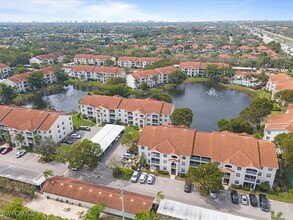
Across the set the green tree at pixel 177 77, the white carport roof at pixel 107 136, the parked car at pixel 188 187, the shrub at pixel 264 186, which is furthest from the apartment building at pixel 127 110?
the green tree at pixel 177 77

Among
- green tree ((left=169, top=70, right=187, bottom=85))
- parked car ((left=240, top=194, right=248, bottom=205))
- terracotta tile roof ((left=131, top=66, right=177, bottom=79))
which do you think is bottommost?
parked car ((left=240, top=194, right=248, bottom=205))

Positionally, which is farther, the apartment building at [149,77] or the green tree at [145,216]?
the apartment building at [149,77]

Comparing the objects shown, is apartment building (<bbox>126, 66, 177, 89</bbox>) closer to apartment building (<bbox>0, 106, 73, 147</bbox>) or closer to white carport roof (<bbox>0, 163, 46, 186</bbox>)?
apartment building (<bbox>0, 106, 73, 147</bbox>)

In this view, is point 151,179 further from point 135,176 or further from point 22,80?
point 22,80

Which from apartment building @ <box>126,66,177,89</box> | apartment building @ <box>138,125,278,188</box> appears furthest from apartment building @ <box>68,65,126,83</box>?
apartment building @ <box>138,125,278,188</box>

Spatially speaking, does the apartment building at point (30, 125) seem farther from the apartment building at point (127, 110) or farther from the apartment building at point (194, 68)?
the apartment building at point (194, 68)

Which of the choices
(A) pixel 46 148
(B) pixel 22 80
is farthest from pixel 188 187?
(B) pixel 22 80
